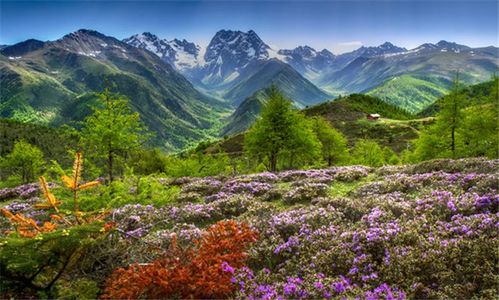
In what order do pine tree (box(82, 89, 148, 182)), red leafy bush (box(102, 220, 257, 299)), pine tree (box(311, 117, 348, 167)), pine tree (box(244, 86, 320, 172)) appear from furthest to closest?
pine tree (box(311, 117, 348, 167))
pine tree (box(244, 86, 320, 172))
pine tree (box(82, 89, 148, 182))
red leafy bush (box(102, 220, 257, 299))

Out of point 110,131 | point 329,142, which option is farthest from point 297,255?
point 329,142

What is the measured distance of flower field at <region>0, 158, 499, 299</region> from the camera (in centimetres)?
634

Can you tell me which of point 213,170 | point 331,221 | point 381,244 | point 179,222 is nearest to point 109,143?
point 179,222

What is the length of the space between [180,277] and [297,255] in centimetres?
336

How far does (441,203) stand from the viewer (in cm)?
1007

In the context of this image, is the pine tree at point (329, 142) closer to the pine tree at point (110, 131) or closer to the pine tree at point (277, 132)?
the pine tree at point (277, 132)

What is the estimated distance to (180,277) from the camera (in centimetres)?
639

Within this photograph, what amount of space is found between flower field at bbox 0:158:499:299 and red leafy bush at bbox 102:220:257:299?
0.08ft

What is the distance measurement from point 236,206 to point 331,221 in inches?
184

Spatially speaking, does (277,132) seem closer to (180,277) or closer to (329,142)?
(329,142)

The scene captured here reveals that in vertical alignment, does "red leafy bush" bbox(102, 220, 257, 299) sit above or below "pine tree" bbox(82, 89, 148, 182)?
below

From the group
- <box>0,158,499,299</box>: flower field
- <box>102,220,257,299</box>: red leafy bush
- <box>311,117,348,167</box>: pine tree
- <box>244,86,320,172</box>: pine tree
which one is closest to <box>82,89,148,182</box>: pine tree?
<box>0,158,499,299</box>: flower field

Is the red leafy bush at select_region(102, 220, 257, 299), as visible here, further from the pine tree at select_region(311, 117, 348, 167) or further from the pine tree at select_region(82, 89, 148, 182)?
the pine tree at select_region(311, 117, 348, 167)

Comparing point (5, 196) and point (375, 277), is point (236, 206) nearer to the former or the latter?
point (375, 277)
